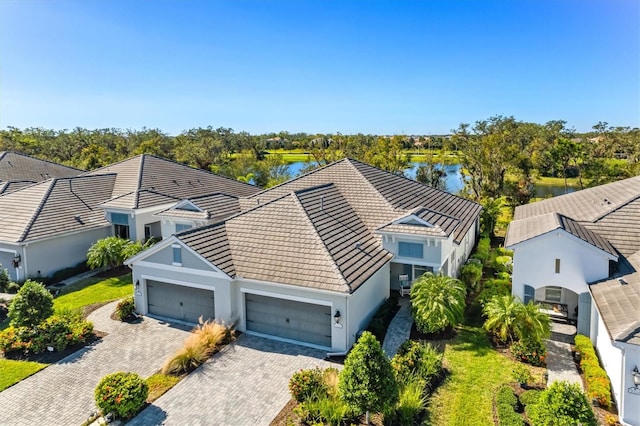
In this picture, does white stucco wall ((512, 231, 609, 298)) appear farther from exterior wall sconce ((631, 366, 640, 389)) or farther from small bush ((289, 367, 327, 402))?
small bush ((289, 367, 327, 402))

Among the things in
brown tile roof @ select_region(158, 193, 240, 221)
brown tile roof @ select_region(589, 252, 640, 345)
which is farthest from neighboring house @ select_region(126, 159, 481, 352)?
brown tile roof @ select_region(589, 252, 640, 345)

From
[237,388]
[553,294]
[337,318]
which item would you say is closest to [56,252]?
[237,388]

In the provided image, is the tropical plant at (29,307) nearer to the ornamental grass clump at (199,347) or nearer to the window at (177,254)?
the window at (177,254)

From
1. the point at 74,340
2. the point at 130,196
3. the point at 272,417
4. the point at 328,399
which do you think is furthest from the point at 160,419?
the point at 130,196

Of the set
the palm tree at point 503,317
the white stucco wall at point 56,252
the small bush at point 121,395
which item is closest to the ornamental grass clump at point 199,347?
the small bush at point 121,395

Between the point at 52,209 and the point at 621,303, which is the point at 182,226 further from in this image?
the point at 621,303

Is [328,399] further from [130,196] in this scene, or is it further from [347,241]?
[130,196]

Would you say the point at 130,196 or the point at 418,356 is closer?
the point at 418,356
